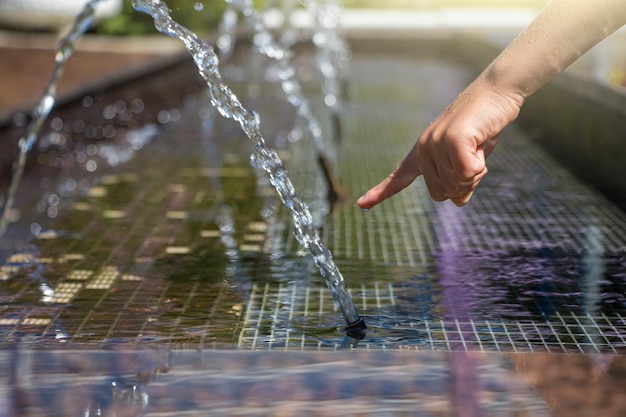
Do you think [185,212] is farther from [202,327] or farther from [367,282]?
[202,327]

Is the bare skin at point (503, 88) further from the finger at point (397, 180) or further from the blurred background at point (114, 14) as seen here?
the blurred background at point (114, 14)

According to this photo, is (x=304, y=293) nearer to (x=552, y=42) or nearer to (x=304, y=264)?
(x=304, y=264)

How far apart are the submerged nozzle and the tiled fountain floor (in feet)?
0.09

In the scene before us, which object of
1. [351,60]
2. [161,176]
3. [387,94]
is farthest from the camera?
[351,60]

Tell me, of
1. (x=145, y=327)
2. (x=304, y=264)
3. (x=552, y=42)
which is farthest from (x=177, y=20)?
(x=552, y=42)

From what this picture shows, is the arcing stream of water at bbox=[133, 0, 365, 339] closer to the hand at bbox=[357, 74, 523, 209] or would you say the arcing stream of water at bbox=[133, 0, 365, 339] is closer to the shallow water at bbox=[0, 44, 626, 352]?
the shallow water at bbox=[0, 44, 626, 352]

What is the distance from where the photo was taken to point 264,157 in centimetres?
239

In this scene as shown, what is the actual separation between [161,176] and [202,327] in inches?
74.5

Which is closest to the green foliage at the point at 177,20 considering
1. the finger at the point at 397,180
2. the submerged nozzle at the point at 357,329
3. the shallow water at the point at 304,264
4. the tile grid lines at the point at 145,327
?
the shallow water at the point at 304,264

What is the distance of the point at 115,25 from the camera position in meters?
11.3

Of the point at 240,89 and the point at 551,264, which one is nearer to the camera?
the point at 551,264

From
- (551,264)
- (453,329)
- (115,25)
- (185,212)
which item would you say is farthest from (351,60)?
(453,329)

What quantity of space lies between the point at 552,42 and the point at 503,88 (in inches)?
3.5

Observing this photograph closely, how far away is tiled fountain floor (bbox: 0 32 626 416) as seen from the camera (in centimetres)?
142
